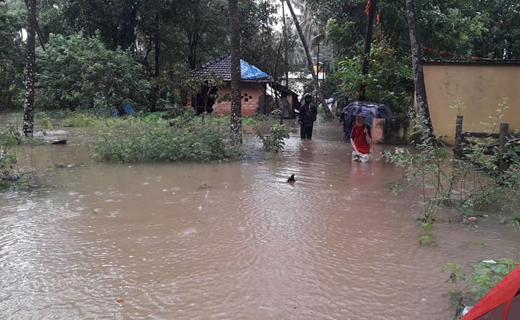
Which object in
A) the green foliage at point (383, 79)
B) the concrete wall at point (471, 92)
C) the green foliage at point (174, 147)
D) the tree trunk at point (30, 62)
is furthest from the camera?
the green foliage at point (383, 79)

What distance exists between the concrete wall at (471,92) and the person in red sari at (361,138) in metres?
4.20

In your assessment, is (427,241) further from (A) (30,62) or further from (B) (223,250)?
(A) (30,62)

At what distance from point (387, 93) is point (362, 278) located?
11565mm

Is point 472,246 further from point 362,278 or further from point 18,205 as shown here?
point 18,205

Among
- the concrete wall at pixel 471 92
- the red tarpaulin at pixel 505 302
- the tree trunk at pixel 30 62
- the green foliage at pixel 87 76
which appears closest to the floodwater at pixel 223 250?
the red tarpaulin at pixel 505 302

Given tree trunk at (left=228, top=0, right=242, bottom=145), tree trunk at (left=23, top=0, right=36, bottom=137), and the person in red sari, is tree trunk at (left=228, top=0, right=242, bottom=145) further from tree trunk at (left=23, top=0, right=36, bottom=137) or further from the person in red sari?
tree trunk at (left=23, top=0, right=36, bottom=137)

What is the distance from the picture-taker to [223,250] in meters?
5.27

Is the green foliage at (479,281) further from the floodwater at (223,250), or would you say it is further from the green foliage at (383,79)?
the green foliage at (383,79)

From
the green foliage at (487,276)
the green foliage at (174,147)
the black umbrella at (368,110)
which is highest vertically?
the black umbrella at (368,110)

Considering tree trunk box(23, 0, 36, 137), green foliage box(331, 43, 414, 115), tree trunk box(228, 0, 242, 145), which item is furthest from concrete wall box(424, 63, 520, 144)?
tree trunk box(23, 0, 36, 137)

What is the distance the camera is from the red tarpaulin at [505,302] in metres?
2.13

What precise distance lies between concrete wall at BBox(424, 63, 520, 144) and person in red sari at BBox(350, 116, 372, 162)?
13.8 feet

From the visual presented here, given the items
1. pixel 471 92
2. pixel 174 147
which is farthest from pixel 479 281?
pixel 471 92

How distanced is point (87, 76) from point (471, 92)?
1726 centimetres
